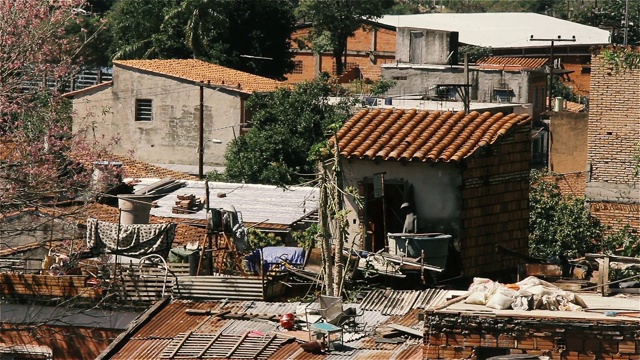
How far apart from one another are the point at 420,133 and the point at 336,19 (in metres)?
42.3

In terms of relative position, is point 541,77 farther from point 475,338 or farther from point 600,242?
point 475,338

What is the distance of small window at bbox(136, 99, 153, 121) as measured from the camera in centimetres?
4724

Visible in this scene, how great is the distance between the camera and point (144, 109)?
4738 centimetres

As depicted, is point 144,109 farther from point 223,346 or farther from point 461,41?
point 223,346

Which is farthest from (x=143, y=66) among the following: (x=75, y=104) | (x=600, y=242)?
(x=600, y=242)

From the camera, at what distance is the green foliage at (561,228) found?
32844 millimetres

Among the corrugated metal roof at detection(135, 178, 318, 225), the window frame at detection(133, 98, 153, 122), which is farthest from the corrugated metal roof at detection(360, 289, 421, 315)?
the window frame at detection(133, 98, 153, 122)

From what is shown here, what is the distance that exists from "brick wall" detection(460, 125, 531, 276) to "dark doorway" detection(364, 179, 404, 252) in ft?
3.46

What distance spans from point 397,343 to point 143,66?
29.4 meters

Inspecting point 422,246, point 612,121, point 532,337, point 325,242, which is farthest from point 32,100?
point 612,121

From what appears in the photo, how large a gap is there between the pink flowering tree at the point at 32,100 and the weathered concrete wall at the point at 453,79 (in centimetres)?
1522

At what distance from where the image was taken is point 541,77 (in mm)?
48625

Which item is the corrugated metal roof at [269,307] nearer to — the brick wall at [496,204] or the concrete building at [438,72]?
the brick wall at [496,204]

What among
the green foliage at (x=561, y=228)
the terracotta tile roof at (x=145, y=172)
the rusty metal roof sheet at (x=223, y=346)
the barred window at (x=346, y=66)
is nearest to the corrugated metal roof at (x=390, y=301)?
the rusty metal roof sheet at (x=223, y=346)
